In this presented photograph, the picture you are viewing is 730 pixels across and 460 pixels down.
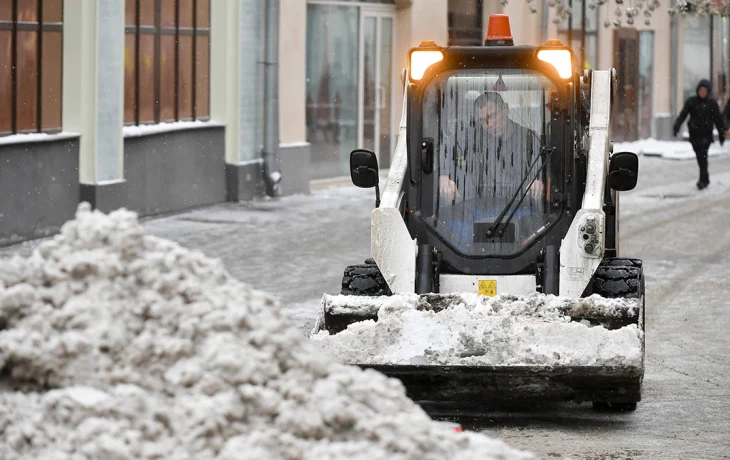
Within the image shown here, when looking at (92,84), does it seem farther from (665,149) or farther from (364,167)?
(665,149)

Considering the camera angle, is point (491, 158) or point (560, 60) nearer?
point (560, 60)

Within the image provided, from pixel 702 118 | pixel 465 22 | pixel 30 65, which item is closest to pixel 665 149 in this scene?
pixel 465 22

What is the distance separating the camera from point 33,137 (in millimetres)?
15773

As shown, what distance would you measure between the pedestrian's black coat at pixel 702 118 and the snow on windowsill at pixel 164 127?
7.62 metres

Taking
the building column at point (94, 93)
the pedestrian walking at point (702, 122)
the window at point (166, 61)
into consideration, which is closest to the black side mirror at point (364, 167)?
the building column at point (94, 93)

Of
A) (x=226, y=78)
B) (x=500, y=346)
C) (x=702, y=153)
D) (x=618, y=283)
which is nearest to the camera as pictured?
(x=500, y=346)

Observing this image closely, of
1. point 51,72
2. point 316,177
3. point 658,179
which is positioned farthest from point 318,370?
point 658,179

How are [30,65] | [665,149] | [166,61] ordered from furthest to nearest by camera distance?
[665,149]
[166,61]
[30,65]

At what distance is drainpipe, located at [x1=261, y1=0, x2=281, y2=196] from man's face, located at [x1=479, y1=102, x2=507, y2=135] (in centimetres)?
1230

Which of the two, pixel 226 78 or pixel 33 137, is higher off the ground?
pixel 226 78

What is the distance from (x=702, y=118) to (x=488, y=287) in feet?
50.7

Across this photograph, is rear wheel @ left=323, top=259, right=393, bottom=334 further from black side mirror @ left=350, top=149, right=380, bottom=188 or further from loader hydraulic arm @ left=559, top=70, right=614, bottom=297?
loader hydraulic arm @ left=559, top=70, right=614, bottom=297

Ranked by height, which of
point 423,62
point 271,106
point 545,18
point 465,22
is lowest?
point 271,106

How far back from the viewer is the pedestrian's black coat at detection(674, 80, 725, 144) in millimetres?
23297
